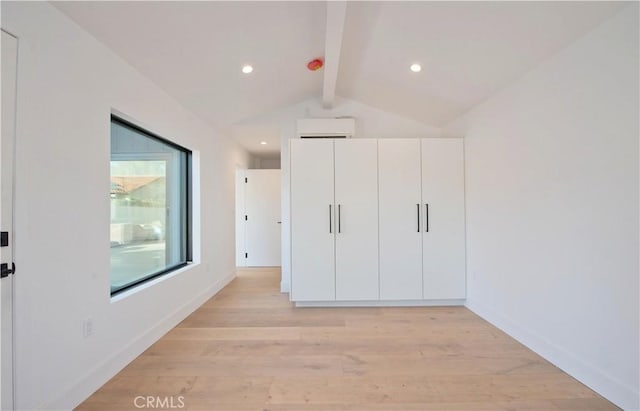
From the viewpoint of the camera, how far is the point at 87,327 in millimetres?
1830

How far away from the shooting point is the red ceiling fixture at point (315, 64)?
9.97ft

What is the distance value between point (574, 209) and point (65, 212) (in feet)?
10.5

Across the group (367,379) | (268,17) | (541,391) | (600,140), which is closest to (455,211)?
(600,140)

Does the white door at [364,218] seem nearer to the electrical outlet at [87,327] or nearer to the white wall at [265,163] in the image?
the electrical outlet at [87,327]

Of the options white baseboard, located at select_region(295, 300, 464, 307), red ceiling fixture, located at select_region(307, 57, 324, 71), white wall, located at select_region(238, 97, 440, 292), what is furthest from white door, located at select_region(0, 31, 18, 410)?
white wall, located at select_region(238, 97, 440, 292)

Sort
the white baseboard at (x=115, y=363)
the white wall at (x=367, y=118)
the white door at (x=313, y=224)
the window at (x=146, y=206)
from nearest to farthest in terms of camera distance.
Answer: the white baseboard at (x=115, y=363)
the window at (x=146, y=206)
the white door at (x=313, y=224)
the white wall at (x=367, y=118)

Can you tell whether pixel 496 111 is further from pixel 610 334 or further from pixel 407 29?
pixel 610 334

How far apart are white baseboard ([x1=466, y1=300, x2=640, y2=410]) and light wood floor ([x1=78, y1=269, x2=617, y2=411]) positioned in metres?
0.06

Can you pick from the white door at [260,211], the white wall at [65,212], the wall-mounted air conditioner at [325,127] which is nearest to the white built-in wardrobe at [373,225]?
the wall-mounted air conditioner at [325,127]

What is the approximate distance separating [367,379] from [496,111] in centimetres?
264

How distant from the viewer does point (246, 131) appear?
441 centimetres

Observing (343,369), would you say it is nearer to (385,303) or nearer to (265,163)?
(385,303)

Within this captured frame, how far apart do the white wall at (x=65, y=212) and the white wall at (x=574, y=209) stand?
3.17 m

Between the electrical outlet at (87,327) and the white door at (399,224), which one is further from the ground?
the white door at (399,224)
